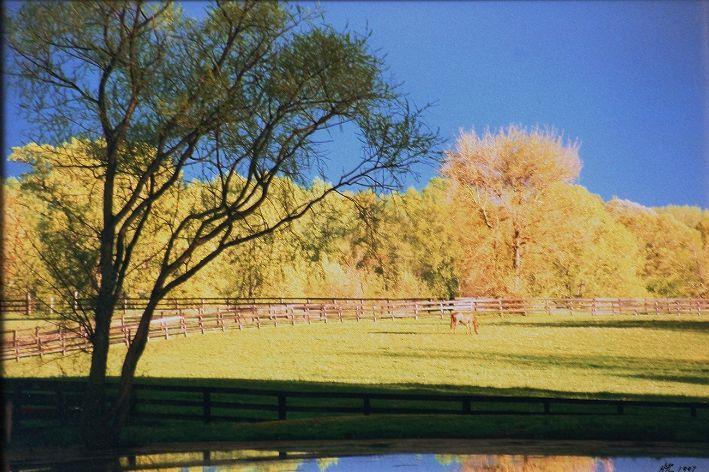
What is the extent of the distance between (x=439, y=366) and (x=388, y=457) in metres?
13.4

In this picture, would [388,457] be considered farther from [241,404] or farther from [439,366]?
[439,366]

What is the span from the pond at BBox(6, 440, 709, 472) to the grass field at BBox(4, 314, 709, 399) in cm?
856

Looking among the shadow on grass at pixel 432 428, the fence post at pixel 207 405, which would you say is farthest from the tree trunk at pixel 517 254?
the fence post at pixel 207 405

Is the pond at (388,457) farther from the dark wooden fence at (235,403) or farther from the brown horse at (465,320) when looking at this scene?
the brown horse at (465,320)

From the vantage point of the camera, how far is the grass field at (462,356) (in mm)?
21641

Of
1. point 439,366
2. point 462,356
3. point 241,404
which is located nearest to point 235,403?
point 241,404

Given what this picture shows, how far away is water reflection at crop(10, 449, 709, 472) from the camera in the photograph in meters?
9.48

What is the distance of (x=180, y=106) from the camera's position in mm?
11625

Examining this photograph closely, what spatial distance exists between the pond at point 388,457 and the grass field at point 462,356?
856cm

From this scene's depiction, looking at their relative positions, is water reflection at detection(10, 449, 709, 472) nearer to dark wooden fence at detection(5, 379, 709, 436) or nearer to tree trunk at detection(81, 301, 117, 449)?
tree trunk at detection(81, 301, 117, 449)

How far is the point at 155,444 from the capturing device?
11.9 m

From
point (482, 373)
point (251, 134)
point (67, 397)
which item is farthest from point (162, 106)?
point (482, 373)

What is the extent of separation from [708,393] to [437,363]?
6656 mm
